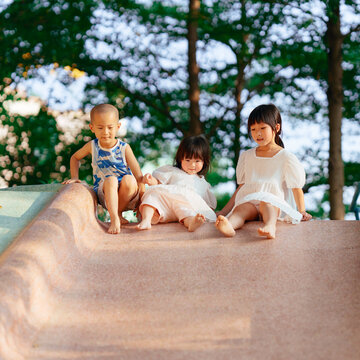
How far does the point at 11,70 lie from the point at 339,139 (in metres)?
5.61

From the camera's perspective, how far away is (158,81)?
9.50 metres

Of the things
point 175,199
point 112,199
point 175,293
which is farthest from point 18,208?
point 175,293

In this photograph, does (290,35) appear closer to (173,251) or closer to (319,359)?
(173,251)

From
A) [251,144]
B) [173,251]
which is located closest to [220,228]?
[173,251]

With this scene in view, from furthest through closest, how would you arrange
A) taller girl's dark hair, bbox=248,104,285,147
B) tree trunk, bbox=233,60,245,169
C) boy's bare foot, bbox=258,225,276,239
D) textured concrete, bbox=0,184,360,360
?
tree trunk, bbox=233,60,245,169
taller girl's dark hair, bbox=248,104,285,147
boy's bare foot, bbox=258,225,276,239
textured concrete, bbox=0,184,360,360

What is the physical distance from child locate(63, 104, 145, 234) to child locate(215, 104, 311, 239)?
2.91ft

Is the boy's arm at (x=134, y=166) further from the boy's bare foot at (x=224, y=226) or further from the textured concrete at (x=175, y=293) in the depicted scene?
the boy's bare foot at (x=224, y=226)

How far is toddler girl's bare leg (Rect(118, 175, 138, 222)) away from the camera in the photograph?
436 cm

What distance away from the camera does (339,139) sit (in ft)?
25.5

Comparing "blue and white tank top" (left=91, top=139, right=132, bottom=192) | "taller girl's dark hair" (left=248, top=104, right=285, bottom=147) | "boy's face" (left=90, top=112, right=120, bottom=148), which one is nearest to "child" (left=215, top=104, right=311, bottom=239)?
"taller girl's dark hair" (left=248, top=104, right=285, bottom=147)

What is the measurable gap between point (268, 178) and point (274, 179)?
0.05 m

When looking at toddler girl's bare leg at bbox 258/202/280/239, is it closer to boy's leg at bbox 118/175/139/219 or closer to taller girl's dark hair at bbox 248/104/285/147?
taller girl's dark hair at bbox 248/104/285/147

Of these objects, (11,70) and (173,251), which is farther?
(11,70)

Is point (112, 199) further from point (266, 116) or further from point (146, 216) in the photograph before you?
point (266, 116)
